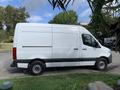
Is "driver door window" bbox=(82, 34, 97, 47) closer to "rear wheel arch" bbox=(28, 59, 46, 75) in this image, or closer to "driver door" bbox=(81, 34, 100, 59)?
"driver door" bbox=(81, 34, 100, 59)

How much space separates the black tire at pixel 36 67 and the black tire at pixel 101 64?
3.02 m

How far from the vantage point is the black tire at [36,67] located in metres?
17.6

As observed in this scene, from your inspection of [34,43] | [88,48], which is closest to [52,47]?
[34,43]

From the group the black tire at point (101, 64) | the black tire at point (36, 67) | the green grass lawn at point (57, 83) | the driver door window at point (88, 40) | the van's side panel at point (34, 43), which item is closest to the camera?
the green grass lawn at point (57, 83)

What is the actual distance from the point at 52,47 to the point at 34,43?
0.95 metres

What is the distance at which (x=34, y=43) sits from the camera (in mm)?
17547

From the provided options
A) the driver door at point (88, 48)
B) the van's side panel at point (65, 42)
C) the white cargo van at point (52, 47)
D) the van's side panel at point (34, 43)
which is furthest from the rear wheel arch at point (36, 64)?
the driver door at point (88, 48)

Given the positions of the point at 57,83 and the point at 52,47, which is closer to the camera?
the point at 57,83

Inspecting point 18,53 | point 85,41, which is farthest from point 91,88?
point 85,41

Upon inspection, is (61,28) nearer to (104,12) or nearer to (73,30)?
(73,30)

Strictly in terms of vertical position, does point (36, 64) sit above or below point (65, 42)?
below

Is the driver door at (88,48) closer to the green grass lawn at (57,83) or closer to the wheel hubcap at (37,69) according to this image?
the wheel hubcap at (37,69)

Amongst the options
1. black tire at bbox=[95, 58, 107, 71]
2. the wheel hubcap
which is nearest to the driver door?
black tire at bbox=[95, 58, 107, 71]

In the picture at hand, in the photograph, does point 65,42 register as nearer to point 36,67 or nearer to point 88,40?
point 88,40
